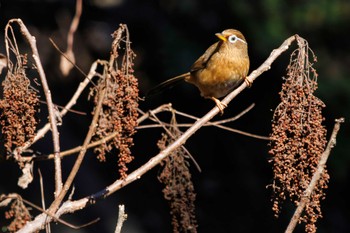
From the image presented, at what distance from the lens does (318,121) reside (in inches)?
78.8

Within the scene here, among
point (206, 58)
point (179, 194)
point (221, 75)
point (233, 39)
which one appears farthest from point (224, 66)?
point (179, 194)

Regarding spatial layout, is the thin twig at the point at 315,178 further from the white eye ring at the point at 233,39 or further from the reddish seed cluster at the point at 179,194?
the white eye ring at the point at 233,39

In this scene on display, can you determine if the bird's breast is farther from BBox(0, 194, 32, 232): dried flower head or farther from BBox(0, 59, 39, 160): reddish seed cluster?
BBox(0, 59, 39, 160): reddish seed cluster

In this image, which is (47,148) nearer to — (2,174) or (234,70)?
(2,174)

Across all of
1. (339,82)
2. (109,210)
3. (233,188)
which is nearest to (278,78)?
(339,82)

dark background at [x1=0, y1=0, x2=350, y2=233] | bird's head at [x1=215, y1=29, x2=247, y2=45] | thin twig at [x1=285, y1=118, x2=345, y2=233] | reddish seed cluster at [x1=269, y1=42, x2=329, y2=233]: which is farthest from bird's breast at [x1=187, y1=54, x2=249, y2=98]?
thin twig at [x1=285, y1=118, x2=345, y2=233]

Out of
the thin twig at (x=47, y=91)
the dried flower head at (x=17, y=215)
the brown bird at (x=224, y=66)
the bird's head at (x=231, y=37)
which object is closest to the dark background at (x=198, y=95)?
the brown bird at (x=224, y=66)

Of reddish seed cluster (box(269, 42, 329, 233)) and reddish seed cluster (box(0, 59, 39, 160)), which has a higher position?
reddish seed cluster (box(269, 42, 329, 233))

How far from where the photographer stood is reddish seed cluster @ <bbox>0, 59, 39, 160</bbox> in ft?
6.66

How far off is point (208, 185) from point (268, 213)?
735mm

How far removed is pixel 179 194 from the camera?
2391mm

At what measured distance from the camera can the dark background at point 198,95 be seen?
609 cm

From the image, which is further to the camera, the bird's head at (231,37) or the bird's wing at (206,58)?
the bird's wing at (206,58)

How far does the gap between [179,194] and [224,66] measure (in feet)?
6.23
